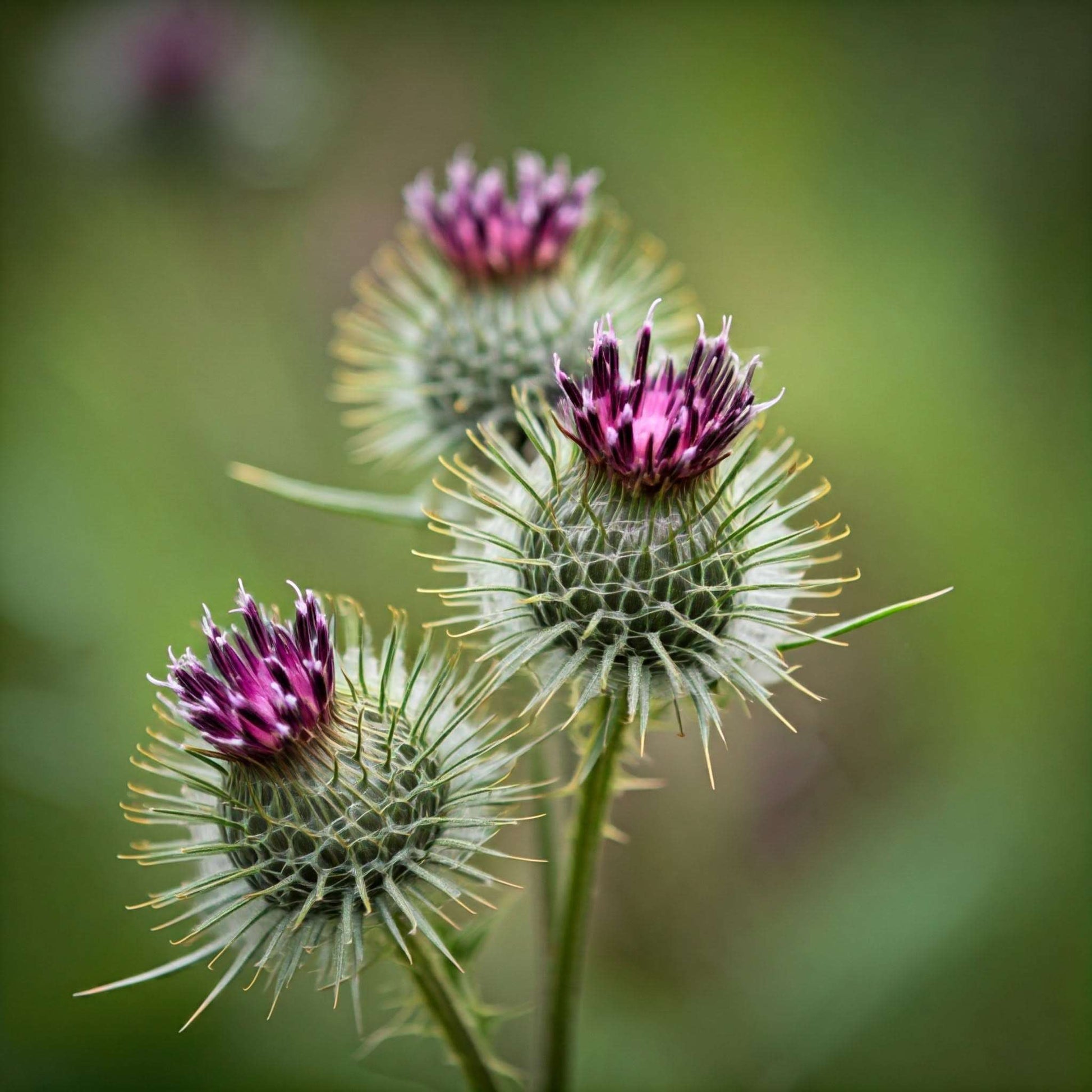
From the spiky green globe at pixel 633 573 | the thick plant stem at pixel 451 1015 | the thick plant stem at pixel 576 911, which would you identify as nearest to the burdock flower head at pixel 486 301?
the spiky green globe at pixel 633 573

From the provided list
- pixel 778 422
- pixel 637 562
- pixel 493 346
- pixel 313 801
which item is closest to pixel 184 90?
pixel 778 422

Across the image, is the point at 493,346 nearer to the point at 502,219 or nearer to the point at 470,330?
the point at 470,330

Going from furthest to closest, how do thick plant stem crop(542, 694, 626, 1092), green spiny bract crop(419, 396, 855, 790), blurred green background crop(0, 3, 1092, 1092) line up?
blurred green background crop(0, 3, 1092, 1092) → thick plant stem crop(542, 694, 626, 1092) → green spiny bract crop(419, 396, 855, 790)

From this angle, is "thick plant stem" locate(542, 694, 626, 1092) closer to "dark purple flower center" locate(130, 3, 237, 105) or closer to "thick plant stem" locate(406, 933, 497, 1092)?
"thick plant stem" locate(406, 933, 497, 1092)

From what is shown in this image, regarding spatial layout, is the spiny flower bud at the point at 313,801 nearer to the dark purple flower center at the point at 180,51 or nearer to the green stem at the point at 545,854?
the green stem at the point at 545,854

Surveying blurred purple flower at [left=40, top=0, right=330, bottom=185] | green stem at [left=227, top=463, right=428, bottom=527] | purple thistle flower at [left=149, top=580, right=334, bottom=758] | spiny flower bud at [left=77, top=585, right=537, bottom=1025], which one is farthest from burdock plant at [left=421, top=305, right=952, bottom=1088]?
blurred purple flower at [left=40, top=0, right=330, bottom=185]
